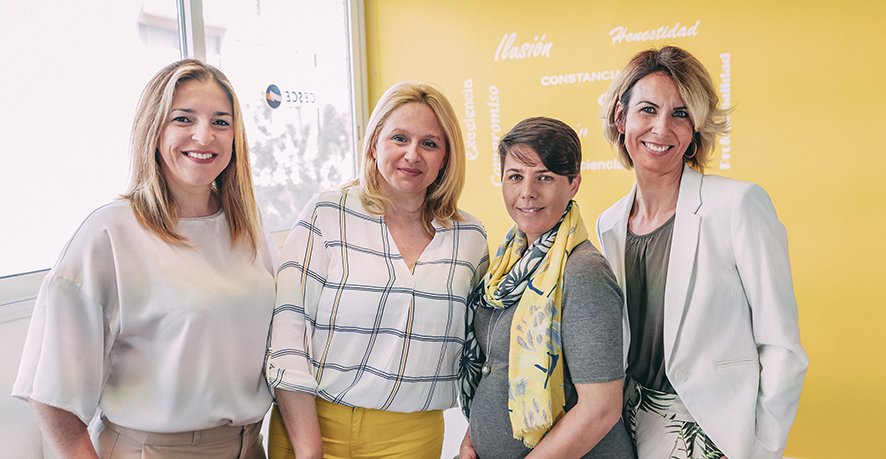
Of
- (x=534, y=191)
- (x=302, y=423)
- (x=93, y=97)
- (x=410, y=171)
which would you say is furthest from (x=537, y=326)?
(x=93, y=97)

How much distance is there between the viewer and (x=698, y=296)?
1.45 meters

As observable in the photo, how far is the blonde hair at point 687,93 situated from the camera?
4.98 ft

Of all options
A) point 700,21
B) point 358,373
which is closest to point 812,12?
point 700,21

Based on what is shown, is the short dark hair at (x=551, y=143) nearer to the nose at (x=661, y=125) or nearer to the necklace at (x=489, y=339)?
the nose at (x=661, y=125)

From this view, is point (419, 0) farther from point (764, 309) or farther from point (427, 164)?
point (764, 309)

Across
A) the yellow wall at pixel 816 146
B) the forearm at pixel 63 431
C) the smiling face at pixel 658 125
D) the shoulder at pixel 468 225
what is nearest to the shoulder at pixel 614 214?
the smiling face at pixel 658 125

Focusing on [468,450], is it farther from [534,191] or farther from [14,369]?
[14,369]

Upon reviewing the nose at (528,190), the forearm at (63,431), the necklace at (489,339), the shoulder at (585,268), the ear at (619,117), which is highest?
the ear at (619,117)

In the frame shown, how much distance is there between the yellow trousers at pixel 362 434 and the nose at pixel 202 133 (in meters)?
0.78

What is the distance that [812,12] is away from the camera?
115 inches

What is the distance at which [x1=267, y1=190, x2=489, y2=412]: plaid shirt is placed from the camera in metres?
1.55

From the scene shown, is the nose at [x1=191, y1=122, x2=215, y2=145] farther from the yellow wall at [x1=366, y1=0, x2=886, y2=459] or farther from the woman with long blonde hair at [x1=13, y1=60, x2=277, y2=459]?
the yellow wall at [x1=366, y1=0, x2=886, y2=459]

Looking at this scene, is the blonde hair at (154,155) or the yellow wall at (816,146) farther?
the yellow wall at (816,146)

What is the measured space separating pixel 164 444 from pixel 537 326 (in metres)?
0.98
